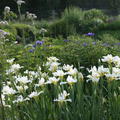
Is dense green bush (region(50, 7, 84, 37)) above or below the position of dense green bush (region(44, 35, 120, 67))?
below

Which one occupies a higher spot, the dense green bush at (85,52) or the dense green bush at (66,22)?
the dense green bush at (85,52)

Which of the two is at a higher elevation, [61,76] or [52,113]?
[61,76]

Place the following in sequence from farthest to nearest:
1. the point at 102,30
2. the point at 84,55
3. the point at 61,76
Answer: the point at 102,30 → the point at 84,55 → the point at 61,76

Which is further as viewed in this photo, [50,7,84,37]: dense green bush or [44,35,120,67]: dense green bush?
[50,7,84,37]: dense green bush

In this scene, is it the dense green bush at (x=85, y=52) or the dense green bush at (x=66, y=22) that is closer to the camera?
the dense green bush at (x=85, y=52)

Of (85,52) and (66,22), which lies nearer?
(85,52)

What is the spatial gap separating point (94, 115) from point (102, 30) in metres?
10.0

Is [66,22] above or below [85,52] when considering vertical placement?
below

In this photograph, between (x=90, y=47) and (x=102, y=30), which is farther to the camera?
(x=102, y=30)

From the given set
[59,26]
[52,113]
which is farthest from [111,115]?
[59,26]

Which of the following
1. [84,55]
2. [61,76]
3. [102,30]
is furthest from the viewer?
[102,30]

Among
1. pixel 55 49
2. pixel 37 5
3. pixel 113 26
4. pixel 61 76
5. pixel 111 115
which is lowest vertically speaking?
pixel 37 5

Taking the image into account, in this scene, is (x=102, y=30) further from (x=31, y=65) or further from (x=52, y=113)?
(x=52, y=113)

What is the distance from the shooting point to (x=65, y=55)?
411 centimetres
